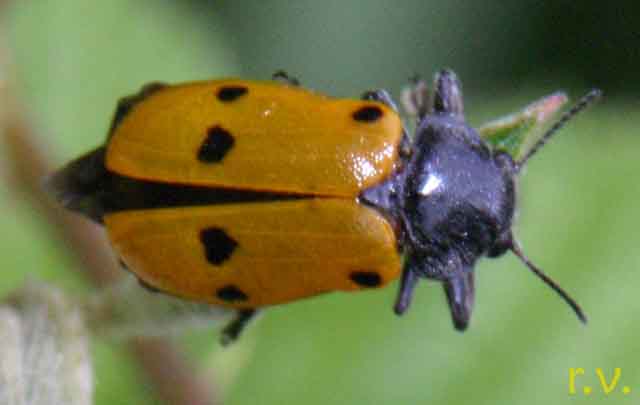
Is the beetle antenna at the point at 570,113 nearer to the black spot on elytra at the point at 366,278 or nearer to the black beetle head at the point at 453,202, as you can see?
the black beetle head at the point at 453,202

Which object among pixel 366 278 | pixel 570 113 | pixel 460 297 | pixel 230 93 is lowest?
pixel 460 297

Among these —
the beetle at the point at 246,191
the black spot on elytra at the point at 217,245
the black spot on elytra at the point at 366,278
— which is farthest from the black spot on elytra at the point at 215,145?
the black spot on elytra at the point at 366,278

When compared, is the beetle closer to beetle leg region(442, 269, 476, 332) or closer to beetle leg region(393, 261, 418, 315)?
beetle leg region(393, 261, 418, 315)

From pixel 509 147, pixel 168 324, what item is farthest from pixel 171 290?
pixel 509 147

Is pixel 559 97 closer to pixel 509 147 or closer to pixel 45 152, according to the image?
pixel 509 147

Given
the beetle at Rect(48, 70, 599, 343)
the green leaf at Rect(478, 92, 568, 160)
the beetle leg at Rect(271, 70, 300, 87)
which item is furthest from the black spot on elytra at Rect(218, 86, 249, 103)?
the green leaf at Rect(478, 92, 568, 160)

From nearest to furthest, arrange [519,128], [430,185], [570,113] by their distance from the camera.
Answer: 1. [519,128]
2. [430,185]
3. [570,113]

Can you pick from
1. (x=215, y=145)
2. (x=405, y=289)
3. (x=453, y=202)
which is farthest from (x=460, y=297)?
(x=215, y=145)

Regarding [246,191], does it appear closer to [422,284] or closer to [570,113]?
[570,113]
